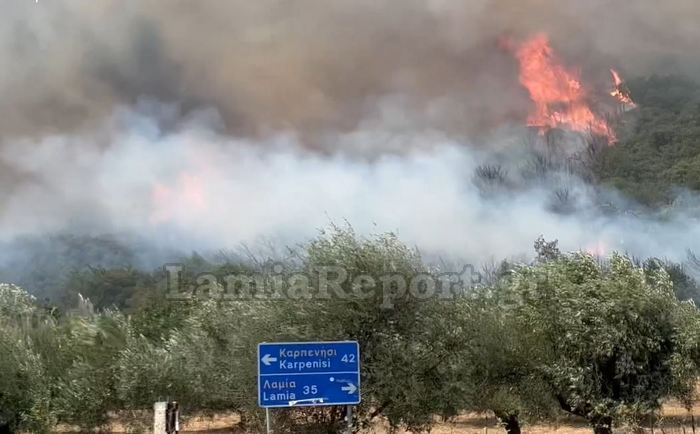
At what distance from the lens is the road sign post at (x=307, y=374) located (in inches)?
562

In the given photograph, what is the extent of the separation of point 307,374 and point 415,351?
21.7 feet

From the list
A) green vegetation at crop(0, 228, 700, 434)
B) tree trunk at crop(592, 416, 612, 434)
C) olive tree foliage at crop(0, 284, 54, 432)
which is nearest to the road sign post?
green vegetation at crop(0, 228, 700, 434)

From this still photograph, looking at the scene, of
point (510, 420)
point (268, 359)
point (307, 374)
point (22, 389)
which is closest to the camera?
point (268, 359)

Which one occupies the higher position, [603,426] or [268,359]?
[268,359]

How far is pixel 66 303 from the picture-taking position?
181000mm

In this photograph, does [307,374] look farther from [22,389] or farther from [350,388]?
[22,389]

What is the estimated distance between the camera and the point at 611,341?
82.9ft

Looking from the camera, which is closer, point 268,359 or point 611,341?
point 268,359

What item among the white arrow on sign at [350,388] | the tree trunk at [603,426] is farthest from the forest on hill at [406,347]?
the white arrow on sign at [350,388]

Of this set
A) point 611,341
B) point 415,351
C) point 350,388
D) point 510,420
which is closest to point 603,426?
point 611,341

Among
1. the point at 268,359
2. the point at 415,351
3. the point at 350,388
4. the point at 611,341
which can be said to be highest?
the point at 611,341

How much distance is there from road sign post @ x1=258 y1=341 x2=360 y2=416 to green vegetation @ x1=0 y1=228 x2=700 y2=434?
5006mm

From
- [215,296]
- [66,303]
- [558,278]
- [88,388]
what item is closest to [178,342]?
[215,296]

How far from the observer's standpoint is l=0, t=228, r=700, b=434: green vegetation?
20391 mm
